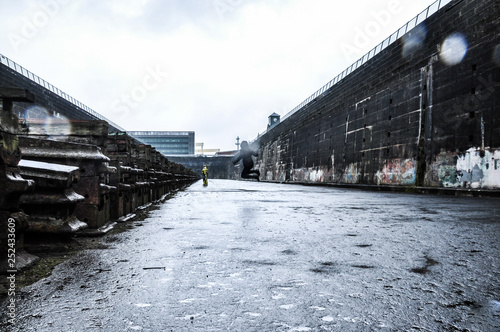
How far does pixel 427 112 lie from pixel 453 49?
2772 mm

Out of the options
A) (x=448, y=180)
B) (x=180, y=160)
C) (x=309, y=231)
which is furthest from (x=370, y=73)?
(x=180, y=160)

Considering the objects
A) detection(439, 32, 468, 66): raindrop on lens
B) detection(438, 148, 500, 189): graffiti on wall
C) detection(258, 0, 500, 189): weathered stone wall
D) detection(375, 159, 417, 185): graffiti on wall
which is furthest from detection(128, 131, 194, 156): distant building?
detection(438, 148, 500, 189): graffiti on wall

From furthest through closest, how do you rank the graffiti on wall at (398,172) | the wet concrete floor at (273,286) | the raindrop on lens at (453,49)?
1. the graffiti on wall at (398,172)
2. the raindrop on lens at (453,49)
3. the wet concrete floor at (273,286)

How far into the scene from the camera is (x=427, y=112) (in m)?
15.7

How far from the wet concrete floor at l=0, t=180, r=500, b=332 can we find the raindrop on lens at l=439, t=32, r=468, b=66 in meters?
13.0

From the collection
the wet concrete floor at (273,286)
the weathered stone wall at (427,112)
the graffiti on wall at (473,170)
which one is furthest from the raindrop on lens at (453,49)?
the wet concrete floor at (273,286)

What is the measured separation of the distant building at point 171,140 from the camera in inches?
4769

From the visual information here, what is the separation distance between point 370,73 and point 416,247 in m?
20.8

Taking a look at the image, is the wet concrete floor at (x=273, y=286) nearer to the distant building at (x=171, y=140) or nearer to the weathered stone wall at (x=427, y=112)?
the weathered stone wall at (x=427, y=112)

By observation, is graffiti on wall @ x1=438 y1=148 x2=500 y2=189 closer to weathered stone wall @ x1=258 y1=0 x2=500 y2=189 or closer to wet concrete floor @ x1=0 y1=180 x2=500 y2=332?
weathered stone wall @ x1=258 y1=0 x2=500 y2=189

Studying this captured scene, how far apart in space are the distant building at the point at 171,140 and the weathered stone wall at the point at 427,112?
99.1m

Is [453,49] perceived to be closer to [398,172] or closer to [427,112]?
[427,112]

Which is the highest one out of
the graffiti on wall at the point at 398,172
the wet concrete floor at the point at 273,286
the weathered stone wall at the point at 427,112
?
the weathered stone wall at the point at 427,112

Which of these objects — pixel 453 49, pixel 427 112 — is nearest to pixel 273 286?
pixel 453 49
